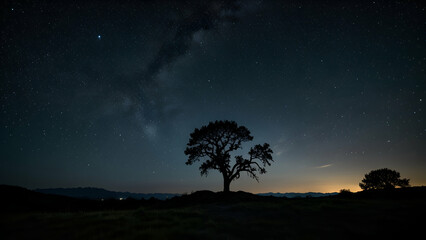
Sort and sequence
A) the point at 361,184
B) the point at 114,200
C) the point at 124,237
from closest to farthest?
1. the point at 124,237
2. the point at 114,200
3. the point at 361,184

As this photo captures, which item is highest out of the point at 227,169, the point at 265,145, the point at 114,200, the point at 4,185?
the point at 265,145

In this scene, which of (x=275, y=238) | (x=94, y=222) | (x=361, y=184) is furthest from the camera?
(x=361, y=184)

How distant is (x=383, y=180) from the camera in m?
44.2

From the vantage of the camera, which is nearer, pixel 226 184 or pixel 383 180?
pixel 226 184

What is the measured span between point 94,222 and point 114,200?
16.3 metres

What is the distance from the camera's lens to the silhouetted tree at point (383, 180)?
42938 millimetres

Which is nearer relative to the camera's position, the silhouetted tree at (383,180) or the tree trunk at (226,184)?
the tree trunk at (226,184)

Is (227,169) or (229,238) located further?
(227,169)

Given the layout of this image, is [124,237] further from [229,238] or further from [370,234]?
[370,234]

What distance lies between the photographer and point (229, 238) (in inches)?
244

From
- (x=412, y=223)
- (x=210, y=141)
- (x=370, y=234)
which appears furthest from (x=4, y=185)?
(x=412, y=223)

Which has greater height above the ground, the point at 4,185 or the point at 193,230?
the point at 4,185

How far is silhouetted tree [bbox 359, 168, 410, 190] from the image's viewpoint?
42938mm

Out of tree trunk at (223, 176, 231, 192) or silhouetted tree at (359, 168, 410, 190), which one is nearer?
tree trunk at (223, 176, 231, 192)
